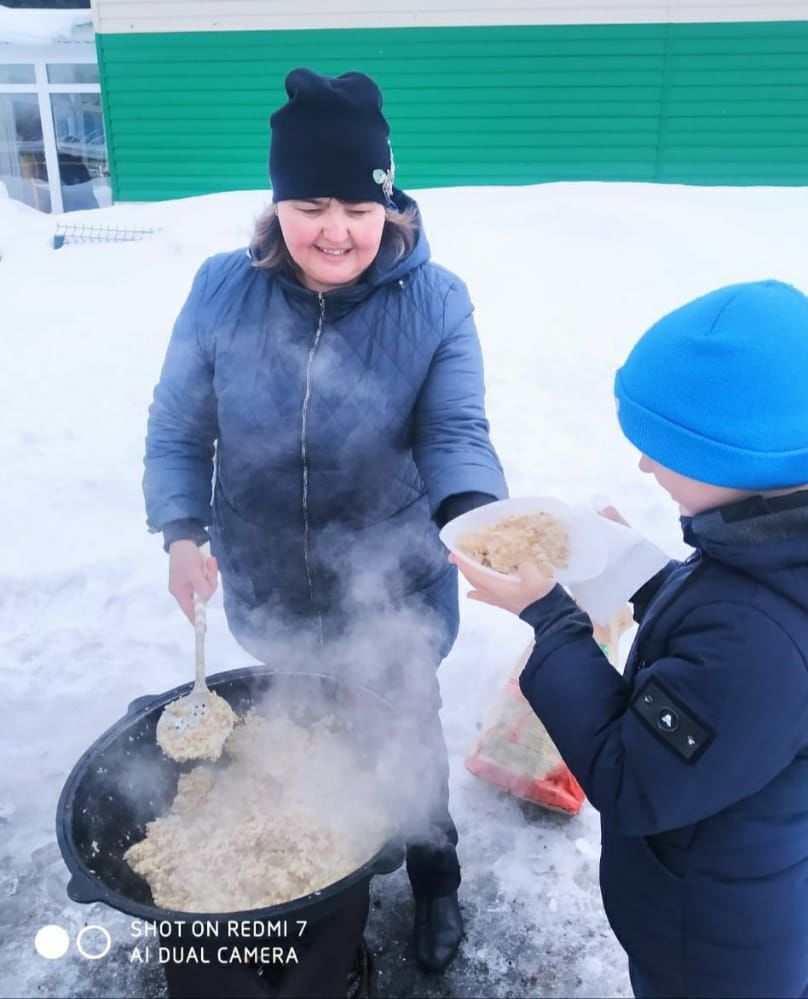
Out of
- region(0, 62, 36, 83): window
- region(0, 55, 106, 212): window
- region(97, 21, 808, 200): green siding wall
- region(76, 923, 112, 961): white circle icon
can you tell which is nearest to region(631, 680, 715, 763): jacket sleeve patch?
region(76, 923, 112, 961): white circle icon

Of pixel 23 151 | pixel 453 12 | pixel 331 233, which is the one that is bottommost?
pixel 23 151

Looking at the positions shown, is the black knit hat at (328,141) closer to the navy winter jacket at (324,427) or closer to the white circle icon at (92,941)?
the navy winter jacket at (324,427)

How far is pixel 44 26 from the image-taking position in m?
13.8

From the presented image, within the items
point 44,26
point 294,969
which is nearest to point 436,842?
point 294,969

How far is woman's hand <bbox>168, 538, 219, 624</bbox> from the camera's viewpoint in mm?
2230

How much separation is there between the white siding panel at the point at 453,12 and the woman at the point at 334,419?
947 centimetres

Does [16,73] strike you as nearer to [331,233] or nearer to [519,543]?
[331,233]

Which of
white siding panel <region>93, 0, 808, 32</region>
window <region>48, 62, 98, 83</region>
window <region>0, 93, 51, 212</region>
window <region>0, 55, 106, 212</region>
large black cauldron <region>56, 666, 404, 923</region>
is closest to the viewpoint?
large black cauldron <region>56, 666, 404, 923</region>

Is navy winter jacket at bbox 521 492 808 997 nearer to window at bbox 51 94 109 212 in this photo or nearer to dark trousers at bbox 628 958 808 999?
dark trousers at bbox 628 958 808 999

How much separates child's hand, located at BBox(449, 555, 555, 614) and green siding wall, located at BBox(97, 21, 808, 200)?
10.2 metres

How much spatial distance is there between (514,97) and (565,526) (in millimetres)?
10192

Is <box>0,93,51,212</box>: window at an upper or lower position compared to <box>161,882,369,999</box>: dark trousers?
upper

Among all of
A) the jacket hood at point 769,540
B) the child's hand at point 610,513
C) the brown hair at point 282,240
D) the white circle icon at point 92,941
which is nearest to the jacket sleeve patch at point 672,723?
the jacket hood at point 769,540

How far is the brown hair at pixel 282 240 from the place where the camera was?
2.22 metres
